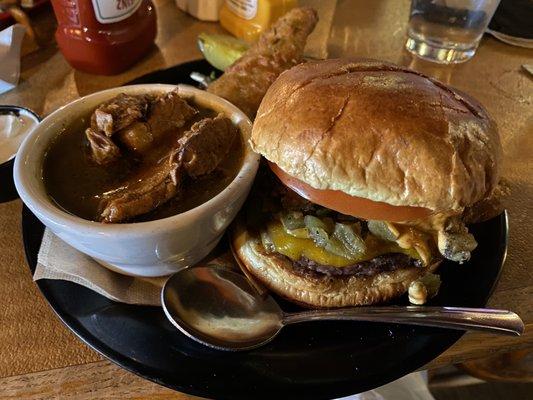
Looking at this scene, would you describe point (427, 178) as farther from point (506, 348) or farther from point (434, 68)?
point (434, 68)

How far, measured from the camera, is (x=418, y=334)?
1.21 metres

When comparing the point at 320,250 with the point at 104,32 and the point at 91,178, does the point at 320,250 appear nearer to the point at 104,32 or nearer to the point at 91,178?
the point at 91,178

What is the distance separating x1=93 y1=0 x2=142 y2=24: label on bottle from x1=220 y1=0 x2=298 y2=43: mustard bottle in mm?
551

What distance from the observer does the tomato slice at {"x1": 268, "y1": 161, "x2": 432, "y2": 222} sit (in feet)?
3.86

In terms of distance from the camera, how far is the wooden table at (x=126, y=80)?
1230mm

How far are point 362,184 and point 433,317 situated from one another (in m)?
0.39

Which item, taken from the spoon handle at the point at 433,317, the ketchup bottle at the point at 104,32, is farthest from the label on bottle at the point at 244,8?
the spoon handle at the point at 433,317

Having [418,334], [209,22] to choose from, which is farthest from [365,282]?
[209,22]

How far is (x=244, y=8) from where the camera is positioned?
7.93 ft

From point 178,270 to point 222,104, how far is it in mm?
538

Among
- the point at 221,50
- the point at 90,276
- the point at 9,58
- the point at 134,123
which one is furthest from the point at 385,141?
the point at 9,58

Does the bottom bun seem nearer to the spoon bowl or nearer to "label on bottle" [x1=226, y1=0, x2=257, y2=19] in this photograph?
the spoon bowl

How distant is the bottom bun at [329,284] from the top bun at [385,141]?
0.92ft

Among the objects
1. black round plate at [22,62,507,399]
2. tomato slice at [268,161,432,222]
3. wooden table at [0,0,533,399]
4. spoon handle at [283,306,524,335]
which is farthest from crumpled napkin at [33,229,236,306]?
tomato slice at [268,161,432,222]
